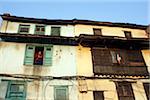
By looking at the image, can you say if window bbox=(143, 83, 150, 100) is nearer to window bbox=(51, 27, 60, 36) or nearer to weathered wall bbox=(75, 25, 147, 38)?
weathered wall bbox=(75, 25, 147, 38)

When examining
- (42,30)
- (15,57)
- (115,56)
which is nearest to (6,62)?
(15,57)

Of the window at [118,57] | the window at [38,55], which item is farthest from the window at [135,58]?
the window at [38,55]

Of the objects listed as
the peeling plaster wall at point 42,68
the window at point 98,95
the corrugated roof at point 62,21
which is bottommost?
the window at point 98,95

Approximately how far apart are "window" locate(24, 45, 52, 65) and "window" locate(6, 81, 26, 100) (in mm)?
1708

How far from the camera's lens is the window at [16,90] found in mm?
13406

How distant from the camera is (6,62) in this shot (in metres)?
14.8

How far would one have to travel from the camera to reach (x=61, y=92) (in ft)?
46.3

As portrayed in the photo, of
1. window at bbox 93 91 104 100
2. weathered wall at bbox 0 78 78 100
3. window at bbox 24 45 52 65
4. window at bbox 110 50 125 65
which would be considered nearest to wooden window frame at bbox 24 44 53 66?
window at bbox 24 45 52 65

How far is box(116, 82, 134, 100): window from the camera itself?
14325mm

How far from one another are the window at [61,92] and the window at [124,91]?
12.0 ft

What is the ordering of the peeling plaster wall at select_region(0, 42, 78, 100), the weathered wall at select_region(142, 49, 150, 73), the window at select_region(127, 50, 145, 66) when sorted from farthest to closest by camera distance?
the weathered wall at select_region(142, 49, 150, 73) < the window at select_region(127, 50, 145, 66) < the peeling plaster wall at select_region(0, 42, 78, 100)

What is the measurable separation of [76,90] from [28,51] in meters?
4.75

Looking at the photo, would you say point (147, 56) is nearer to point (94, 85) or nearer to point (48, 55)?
point (94, 85)

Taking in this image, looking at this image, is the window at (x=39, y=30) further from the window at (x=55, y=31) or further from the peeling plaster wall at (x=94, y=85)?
the peeling plaster wall at (x=94, y=85)
